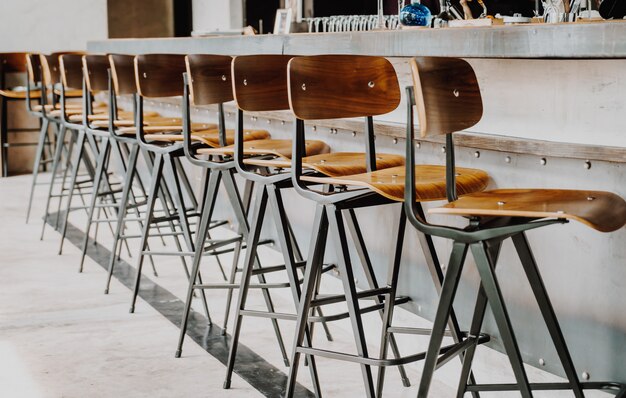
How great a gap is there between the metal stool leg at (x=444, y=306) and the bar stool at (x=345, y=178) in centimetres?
34

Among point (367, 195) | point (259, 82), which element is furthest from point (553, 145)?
point (259, 82)

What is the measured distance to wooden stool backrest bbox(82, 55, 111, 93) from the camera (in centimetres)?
444

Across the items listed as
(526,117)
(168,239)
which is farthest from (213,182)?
(168,239)

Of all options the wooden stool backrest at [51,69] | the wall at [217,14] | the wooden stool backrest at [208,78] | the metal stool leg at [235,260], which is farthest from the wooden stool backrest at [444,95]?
the wall at [217,14]

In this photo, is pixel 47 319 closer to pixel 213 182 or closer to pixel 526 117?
pixel 213 182

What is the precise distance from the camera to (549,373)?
8.41 feet

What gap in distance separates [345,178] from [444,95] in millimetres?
424

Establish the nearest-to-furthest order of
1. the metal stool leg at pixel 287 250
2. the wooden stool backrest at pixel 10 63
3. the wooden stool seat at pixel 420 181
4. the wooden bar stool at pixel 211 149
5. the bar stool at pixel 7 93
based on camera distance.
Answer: the wooden stool seat at pixel 420 181
the metal stool leg at pixel 287 250
the wooden bar stool at pixel 211 149
the bar stool at pixel 7 93
the wooden stool backrest at pixel 10 63

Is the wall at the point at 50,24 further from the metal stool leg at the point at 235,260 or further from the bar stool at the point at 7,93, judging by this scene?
the metal stool leg at the point at 235,260

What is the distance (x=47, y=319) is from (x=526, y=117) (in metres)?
2.21

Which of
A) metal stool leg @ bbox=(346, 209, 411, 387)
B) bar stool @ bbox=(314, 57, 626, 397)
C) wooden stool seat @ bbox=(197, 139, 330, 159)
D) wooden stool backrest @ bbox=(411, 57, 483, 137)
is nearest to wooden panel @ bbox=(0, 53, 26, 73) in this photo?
wooden stool seat @ bbox=(197, 139, 330, 159)

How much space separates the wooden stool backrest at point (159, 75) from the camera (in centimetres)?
359

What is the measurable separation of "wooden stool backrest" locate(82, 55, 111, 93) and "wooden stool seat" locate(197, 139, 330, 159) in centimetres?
135

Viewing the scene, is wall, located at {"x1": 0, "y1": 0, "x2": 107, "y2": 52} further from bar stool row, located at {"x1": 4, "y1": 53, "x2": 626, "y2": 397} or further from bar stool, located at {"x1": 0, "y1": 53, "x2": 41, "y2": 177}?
bar stool row, located at {"x1": 4, "y1": 53, "x2": 626, "y2": 397}
